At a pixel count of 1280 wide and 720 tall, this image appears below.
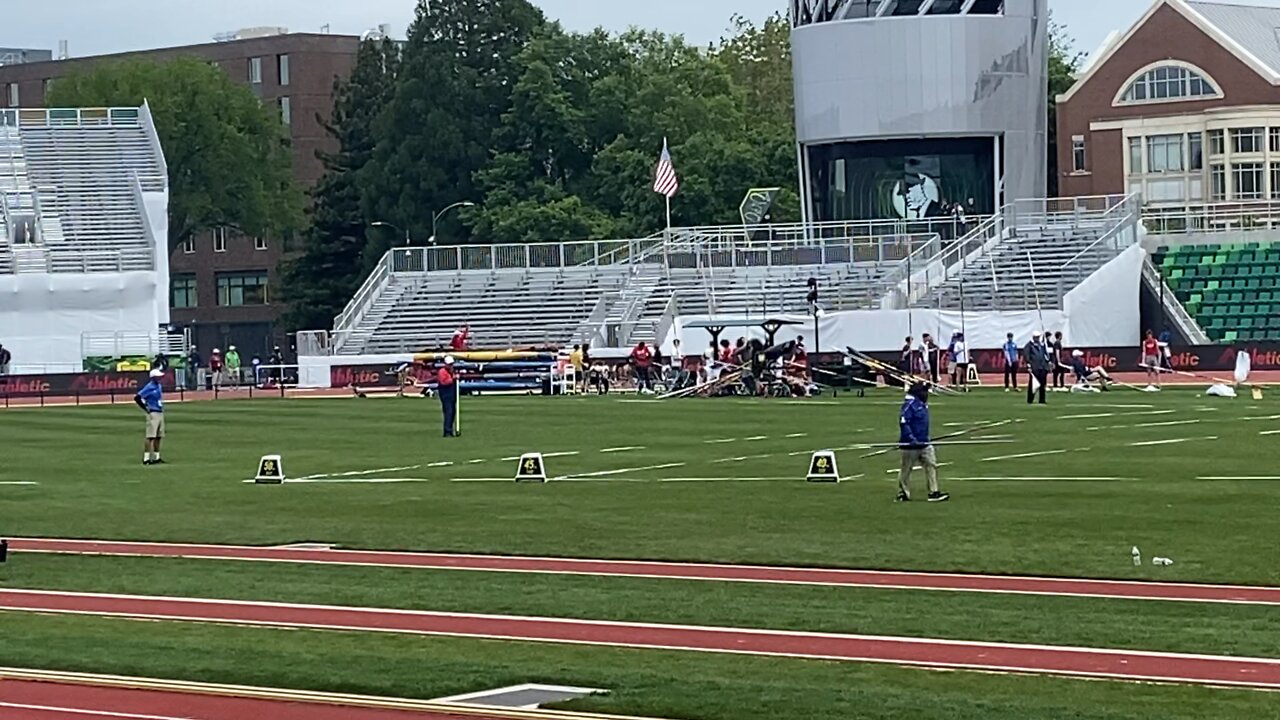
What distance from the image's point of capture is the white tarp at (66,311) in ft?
275

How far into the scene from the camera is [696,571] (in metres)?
20.8

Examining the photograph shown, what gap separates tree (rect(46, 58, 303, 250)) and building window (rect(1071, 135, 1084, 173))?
4227 centimetres

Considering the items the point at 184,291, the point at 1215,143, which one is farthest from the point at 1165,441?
the point at 184,291

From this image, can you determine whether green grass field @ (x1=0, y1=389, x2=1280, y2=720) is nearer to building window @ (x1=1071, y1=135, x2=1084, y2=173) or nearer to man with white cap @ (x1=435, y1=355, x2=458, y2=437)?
man with white cap @ (x1=435, y1=355, x2=458, y2=437)

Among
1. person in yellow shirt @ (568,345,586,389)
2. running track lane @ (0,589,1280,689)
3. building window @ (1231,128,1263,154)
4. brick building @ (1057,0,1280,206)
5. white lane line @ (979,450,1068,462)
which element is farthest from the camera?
brick building @ (1057,0,1280,206)

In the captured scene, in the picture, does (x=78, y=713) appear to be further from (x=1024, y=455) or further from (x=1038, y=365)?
(x=1038, y=365)

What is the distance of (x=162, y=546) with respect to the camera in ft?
79.9

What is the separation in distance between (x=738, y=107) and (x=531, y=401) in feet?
183

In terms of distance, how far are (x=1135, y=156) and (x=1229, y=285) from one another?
62.7 feet

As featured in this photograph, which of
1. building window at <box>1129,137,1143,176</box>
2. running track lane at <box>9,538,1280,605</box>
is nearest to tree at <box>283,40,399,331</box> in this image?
building window at <box>1129,137,1143,176</box>

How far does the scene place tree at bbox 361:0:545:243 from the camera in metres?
104

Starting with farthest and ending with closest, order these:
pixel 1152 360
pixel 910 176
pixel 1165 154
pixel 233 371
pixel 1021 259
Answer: pixel 1165 154 → pixel 233 371 → pixel 910 176 → pixel 1021 259 → pixel 1152 360

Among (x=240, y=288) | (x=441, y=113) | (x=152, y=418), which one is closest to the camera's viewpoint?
(x=152, y=418)

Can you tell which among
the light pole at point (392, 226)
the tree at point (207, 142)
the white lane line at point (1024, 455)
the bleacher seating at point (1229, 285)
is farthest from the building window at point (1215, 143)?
the white lane line at point (1024, 455)
